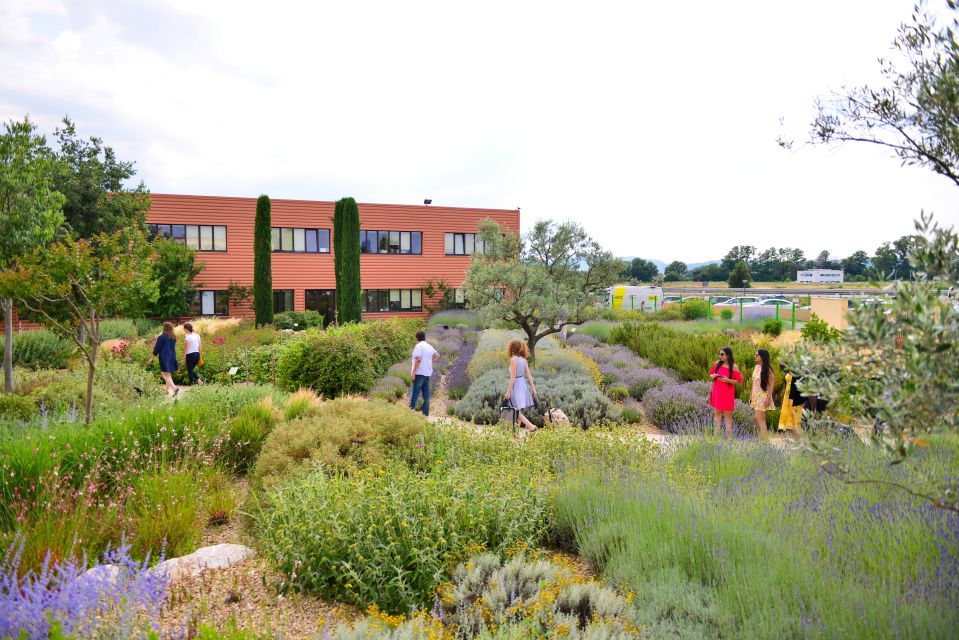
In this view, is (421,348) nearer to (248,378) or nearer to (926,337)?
(248,378)

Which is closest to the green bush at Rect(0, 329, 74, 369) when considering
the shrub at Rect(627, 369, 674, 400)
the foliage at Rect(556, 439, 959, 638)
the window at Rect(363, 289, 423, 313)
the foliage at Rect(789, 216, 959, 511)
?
the shrub at Rect(627, 369, 674, 400)

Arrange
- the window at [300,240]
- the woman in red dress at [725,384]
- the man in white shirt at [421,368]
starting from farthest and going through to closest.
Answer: the window at [300,240] → the man in white shirt at [421,368] → the woman in red dress at [725,384]

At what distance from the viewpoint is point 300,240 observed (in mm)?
35719

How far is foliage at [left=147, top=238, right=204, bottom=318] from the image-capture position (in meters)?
29.5

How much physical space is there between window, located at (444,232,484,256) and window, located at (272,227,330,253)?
7417mm

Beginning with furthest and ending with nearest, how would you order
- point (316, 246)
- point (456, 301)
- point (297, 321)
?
point (456, 301)
point (316, 246)
point (297, 321)

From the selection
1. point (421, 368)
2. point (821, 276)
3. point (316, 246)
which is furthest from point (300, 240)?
point (821, 276)

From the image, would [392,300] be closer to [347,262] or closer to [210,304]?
[347,262]

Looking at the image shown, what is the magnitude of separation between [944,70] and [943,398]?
2010 millimetres

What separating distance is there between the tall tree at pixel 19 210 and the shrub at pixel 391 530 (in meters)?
9.48

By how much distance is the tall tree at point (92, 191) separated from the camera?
866 inches

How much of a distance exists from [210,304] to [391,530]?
32800 mm

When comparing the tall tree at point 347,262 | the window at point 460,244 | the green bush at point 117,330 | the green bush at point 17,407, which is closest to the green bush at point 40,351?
the green bush at point 117,330

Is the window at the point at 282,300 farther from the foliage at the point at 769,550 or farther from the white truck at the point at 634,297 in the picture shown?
the foliage at the point at 769,550
